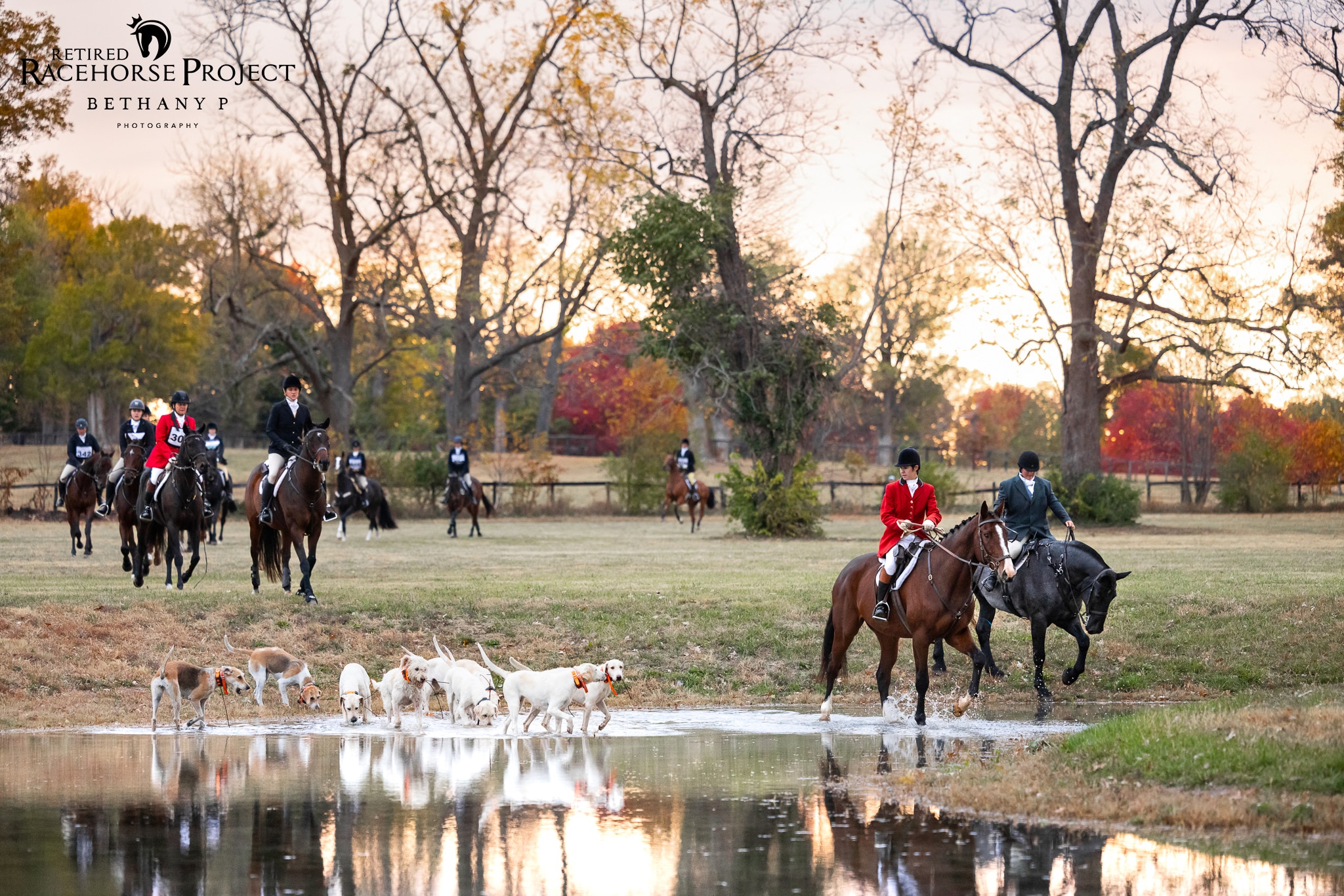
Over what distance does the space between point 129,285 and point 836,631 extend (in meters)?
64.9

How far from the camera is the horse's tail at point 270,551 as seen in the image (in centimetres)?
1994

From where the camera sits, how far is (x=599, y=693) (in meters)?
12.5

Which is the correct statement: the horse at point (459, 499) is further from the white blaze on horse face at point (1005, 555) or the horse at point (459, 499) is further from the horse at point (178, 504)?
the white blaze on horse face at point (1005, 555)

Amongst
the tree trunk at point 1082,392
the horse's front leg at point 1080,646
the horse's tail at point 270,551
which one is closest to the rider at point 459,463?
the horse's tail at point 270,551

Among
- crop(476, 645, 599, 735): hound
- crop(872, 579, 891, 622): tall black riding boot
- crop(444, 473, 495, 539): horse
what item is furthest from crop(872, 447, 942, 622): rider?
crop(444, 473, 495, 539): horse

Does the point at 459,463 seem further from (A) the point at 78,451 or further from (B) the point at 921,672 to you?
(B) the point at 921,672

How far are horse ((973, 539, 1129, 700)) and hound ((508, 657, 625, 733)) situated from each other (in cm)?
412

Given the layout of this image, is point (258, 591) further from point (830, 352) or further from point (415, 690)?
point (830, 352)

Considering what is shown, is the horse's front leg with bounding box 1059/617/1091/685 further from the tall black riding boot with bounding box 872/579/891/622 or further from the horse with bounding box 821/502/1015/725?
the tall black riding boot with bounding box 872/579/891/622

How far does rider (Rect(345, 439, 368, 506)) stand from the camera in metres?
36.1

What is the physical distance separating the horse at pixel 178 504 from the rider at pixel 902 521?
11.4 metres

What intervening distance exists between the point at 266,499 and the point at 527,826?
12169 mm

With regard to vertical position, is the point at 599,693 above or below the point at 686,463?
below

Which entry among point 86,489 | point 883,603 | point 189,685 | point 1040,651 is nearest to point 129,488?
point 86,489
